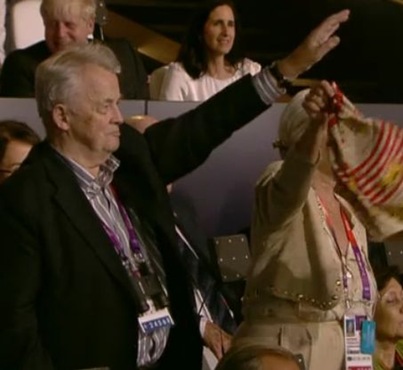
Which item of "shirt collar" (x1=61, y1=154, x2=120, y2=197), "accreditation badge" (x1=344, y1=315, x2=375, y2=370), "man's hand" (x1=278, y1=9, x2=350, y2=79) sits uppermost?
"man's hand" (x1=278, y1=9, x2=350, y2=79)

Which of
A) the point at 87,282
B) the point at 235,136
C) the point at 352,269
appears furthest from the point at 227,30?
the point at 87,282

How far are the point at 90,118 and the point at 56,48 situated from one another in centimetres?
170

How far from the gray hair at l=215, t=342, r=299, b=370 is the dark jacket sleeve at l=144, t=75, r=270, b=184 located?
33.3 inches

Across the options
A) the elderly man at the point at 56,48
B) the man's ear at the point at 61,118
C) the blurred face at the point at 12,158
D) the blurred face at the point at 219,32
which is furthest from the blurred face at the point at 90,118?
the blurred face at the point at 219,32

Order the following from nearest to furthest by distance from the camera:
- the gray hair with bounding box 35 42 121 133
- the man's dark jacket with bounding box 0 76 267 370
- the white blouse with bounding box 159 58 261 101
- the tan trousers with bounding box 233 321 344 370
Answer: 1. the man's dark jacket with bounding box 0 76 267 370
2. the gray hair with bounding box 35 42 121 133
3. the tan trousers with bounding box 233 321 344 370
4. the white blouse with bounding box 159 58 261 101

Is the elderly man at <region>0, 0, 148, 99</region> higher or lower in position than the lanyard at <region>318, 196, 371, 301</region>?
higher

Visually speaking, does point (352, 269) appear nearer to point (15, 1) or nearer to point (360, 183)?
point (360, 183)

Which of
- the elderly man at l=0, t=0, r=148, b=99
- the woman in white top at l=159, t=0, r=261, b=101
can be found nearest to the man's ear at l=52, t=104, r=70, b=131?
the elderly man at l=0, t=0, r=148, b=99

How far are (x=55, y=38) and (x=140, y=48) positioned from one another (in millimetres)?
3608

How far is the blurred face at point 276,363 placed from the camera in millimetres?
2832

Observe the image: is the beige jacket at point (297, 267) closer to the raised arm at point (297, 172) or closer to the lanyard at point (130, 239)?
the raised arm at point (297, 172)

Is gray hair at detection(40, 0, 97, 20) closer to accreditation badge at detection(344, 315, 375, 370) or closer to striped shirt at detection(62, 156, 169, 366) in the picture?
striped shirt at detection(62, 156, 169, 366)

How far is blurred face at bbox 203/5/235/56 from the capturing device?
19.1 ft

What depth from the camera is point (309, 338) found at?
377 centimetres
